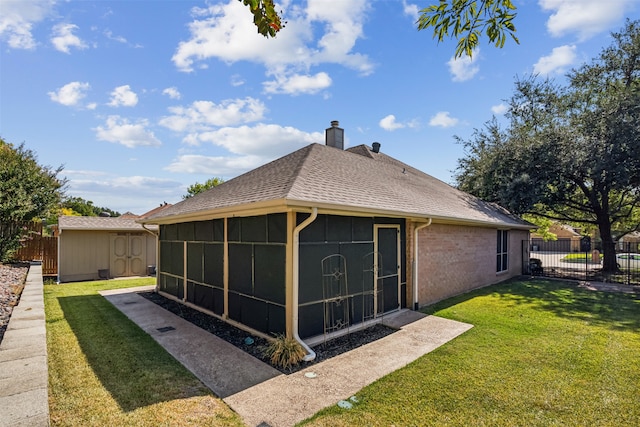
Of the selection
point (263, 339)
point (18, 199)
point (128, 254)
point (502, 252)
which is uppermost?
point (18, 199)

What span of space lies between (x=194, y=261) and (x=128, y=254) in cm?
815

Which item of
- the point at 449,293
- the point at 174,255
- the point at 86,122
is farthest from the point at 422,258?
the point at 86,122

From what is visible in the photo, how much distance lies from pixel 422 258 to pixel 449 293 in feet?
6.72

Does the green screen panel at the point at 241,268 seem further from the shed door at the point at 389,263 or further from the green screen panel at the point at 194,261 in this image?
the shed door at the point at 389,263

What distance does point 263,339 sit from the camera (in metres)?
6.03

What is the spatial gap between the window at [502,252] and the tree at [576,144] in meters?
3.13

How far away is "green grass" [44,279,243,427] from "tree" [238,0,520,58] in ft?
15.6

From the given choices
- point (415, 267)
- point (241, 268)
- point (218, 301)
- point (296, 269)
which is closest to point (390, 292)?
point (415, 267)

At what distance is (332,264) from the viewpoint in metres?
6.21

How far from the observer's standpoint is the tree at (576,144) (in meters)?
13.4

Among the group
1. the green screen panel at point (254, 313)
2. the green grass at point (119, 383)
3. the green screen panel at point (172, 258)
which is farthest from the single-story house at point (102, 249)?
the green screen panel at point (254, 313)

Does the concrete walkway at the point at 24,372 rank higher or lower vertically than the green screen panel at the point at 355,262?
lower

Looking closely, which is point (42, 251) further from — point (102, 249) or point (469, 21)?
point (469, 21)

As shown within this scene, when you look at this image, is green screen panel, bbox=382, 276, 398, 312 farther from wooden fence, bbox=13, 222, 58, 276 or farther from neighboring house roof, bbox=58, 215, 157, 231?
wooden fence, bbox=13, 222, 58, 276
